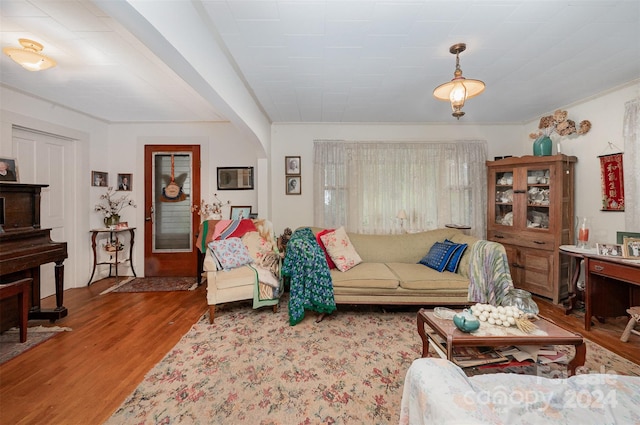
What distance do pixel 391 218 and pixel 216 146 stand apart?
3053 millimetres

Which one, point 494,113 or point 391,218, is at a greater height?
point 494,113

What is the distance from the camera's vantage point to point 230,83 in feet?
8.27

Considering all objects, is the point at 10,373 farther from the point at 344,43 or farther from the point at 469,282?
the point at 469,282

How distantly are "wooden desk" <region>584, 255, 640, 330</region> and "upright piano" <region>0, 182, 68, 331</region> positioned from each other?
533 cm

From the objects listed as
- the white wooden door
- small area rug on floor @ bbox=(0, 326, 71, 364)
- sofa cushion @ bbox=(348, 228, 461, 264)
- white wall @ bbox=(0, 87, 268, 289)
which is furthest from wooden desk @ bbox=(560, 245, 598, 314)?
the white wooden door

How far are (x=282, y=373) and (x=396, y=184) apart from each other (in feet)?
10.4

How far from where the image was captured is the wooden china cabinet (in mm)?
3404

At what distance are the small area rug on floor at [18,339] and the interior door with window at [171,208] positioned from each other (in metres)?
1.83

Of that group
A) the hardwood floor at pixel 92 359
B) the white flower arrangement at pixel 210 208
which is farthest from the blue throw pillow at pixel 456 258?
the white flower arrangement at pixel 210 208

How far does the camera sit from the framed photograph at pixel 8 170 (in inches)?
112

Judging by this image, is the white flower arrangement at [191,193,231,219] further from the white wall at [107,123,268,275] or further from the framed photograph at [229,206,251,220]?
the framed photograph at [229,206,251,220]

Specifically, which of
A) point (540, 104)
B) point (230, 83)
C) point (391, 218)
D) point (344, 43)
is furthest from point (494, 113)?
point (230, 83)

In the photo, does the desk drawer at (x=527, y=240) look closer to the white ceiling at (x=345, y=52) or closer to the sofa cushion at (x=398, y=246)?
the sofa cushion at (x=398, y=246)

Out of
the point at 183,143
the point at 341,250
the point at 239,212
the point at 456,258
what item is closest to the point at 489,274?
the point at 456,258
